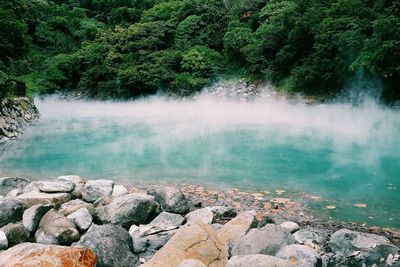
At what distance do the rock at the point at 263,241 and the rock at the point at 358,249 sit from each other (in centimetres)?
45

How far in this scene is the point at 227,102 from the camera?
18.9 m

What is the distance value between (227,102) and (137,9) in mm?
18474

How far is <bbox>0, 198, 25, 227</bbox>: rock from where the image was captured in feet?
15.2

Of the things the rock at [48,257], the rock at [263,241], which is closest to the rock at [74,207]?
the rock at [48,257]

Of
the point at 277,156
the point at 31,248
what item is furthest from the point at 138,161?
the point at 31,248

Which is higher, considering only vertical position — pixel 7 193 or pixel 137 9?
pixel 137 9

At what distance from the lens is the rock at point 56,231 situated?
4199 mm

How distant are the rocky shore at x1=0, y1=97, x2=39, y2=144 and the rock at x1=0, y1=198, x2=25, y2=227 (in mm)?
7741

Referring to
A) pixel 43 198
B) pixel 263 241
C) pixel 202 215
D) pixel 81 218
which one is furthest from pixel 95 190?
pixel 263 241

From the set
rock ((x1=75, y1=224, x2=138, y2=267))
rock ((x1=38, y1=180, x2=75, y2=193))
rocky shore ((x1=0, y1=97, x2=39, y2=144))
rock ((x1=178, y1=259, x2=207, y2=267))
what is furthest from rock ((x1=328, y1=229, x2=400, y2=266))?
rocky shore ((x1=0, y1=97, x2=39, y2=144))

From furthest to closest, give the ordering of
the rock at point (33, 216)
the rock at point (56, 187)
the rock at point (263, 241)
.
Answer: the rock at point (56, 187)
the rock at point (33, 216)
the rock at point (263, 241)

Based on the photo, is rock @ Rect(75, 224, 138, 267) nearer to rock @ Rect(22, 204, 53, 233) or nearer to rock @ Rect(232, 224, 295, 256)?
rock @ Rect(22, 204, 53, 233)

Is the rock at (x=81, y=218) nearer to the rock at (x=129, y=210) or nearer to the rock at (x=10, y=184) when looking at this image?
the rock at (x=129, y=210)

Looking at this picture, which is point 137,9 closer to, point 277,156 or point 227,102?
point 227,102
